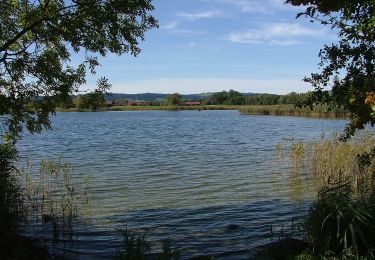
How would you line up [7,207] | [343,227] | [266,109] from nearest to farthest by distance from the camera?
[343,227]
[7,207]
[266,109]

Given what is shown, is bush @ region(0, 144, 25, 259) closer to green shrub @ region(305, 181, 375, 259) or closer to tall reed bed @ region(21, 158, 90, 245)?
tall reed bed @ region(21, 158, 90, 245)

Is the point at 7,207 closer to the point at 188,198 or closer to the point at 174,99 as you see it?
the point at 188,198

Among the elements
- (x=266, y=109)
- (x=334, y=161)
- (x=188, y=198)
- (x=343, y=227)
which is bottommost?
(x=188, y=198)

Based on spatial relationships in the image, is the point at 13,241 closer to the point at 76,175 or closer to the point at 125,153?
the point at 76,175

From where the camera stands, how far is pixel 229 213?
14.3 metres

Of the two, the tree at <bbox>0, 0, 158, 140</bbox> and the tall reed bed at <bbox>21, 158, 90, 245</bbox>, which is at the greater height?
the tree at <bbox>0, 0, 158, 140</bbox>

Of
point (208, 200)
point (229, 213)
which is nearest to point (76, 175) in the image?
point (208, 200)

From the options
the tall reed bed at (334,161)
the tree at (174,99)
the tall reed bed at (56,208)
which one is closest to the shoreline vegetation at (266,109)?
the tall reed bed at (334,161)

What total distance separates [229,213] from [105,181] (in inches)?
302

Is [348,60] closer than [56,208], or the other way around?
[348,60]

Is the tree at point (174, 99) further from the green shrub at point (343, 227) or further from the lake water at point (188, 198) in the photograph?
the green shrub at point (343, 227)

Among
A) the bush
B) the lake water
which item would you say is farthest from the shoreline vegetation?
the bush

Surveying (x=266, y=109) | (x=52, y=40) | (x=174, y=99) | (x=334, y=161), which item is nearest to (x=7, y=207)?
(x=52, y=40)

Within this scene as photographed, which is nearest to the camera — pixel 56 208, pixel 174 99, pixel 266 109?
pixel 56 208
